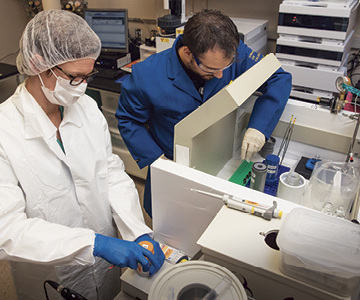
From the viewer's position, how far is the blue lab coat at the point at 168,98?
1.25 metres

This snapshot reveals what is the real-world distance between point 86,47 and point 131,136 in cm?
49

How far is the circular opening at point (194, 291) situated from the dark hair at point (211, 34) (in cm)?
76

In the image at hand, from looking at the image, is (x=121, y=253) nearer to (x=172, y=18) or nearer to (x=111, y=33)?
(x=172, y=18)

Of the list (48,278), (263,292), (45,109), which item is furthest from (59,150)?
(263,292)

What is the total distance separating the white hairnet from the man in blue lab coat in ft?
1.18

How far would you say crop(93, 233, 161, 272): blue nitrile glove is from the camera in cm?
89

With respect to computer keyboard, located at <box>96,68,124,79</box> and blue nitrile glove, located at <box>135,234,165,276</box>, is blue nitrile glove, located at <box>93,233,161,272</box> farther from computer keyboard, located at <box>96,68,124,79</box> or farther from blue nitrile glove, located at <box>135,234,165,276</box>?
computer keyboard, located at <box>96,68,124,79</box>

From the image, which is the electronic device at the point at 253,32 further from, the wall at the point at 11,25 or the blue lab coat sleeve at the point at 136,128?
the wall at the point at 11,25

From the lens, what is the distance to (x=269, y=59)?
3.70 ft

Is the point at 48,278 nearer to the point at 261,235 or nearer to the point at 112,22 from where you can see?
the point at 261,235

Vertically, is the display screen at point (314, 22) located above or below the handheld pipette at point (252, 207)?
above

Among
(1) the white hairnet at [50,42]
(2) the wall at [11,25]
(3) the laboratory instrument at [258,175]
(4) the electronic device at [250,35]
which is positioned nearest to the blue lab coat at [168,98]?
(3) the laboratory instrument at [258,175]

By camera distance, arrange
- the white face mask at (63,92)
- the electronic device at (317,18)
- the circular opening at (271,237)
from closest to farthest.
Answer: the circular opening at (271,237) < the white face mask at (63,92) < the electronic device at (317,18)

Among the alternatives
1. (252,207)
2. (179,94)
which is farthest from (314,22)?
(252,207)
